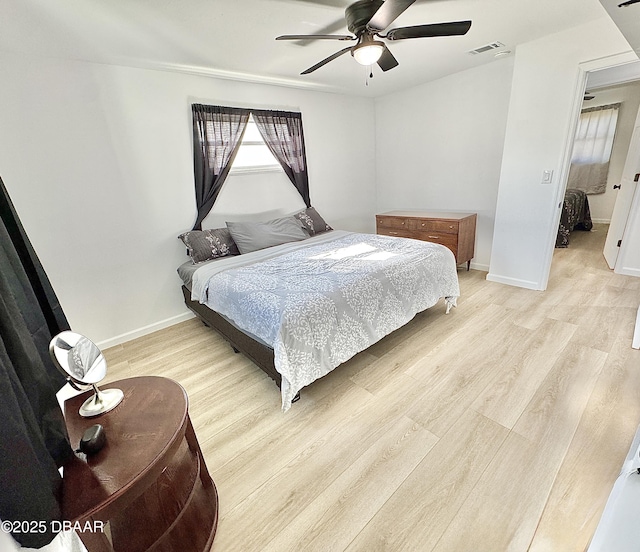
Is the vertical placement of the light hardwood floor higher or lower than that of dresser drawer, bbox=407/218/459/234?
lower

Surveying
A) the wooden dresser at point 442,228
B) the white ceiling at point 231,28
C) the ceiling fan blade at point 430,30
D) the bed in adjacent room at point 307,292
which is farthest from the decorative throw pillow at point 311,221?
the ceiling fan blade at point 430,30

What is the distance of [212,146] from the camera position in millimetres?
3123

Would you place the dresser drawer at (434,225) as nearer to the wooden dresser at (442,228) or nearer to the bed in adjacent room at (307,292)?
the wooden dresser at (442,228)

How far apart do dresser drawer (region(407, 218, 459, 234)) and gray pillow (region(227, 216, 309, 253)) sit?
1.43m

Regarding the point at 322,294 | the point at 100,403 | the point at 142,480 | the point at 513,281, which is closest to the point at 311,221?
the point at 322,294

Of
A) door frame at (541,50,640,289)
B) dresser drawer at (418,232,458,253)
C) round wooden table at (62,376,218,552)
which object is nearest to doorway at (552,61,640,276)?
door frame at (541,50,640,289)

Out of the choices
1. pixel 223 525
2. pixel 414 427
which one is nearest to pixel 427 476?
pixel 414 427

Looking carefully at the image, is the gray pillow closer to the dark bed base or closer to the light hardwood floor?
the dark bed base

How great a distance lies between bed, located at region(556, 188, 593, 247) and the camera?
4621mm

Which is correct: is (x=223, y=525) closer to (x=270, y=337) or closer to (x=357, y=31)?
(x=270, y=337)

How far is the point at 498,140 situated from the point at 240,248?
3.21 metres

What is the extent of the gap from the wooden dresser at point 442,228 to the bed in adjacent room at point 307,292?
0.94m

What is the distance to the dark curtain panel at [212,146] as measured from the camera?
9.93 ft

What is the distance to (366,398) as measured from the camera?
76.6 inches
